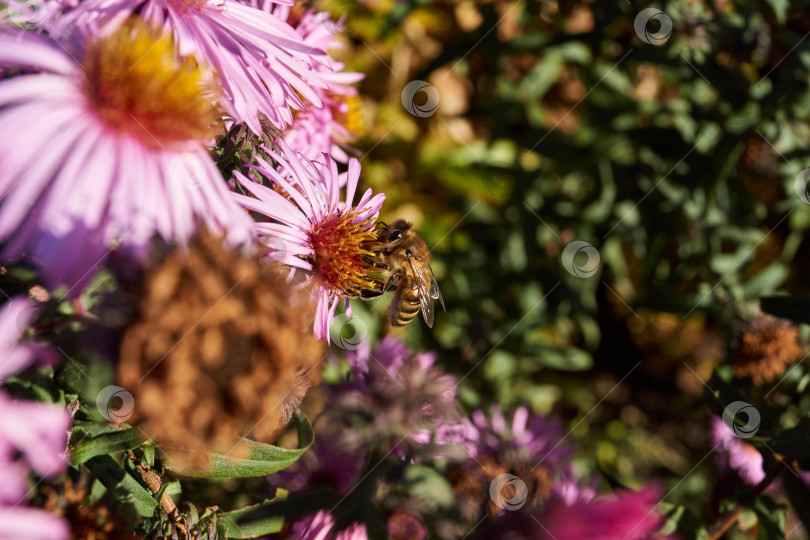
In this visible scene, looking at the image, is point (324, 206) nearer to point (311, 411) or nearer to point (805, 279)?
point (311, 411)

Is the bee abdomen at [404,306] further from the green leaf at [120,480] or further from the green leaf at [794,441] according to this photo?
the green leaf at [794,441]

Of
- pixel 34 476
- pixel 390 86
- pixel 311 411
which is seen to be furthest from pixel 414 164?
pixel 34 476

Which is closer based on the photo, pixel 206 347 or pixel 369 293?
pixel 206 347

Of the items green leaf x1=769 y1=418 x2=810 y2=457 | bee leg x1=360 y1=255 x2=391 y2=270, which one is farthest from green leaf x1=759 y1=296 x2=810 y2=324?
bee leg x1=360 y1=255 x2=391 y2=270

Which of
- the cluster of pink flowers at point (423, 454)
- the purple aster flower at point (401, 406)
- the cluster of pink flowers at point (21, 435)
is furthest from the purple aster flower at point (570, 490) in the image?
the cluster of pink flowers at point (21, 435)

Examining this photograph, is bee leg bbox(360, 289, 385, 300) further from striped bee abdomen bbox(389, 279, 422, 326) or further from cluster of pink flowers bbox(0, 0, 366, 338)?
cluster of pink flowers bbox(0, 0, 366, 338)

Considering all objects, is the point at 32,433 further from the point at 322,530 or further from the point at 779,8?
the point at 779,8

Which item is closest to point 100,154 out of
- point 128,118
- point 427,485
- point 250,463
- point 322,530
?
point 128,118
